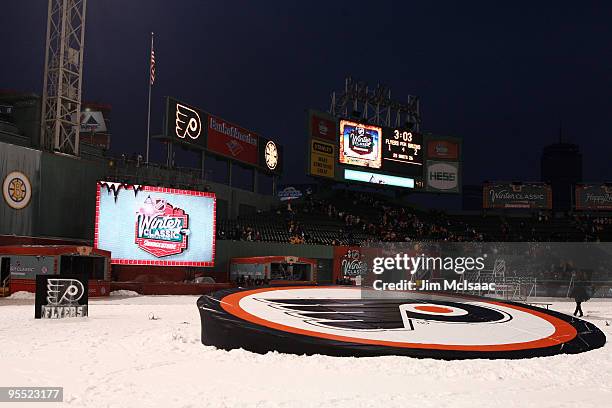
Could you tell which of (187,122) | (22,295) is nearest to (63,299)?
(22,295)

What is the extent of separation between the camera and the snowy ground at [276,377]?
246 inches

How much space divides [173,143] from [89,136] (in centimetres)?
3225

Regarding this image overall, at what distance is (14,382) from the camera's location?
698 cm

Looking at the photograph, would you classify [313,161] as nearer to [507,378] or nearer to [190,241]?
[190,241]

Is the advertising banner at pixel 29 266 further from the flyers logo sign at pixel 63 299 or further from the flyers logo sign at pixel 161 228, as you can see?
the flyers logo sign at pixel 63 299

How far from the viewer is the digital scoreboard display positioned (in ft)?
160

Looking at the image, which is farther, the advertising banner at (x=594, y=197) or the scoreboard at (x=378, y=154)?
the advertising banner at (x=594, y=197)

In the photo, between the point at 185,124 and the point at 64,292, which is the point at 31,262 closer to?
the point at 64,292

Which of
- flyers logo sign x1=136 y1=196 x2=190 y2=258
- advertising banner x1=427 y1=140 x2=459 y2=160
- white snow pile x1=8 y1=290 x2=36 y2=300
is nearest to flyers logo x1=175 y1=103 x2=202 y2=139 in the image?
flyers logo sign x1=136 y1=196 x2=190 y2=258

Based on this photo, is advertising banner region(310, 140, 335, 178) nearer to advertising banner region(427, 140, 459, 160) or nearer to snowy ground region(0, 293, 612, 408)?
advertising banner region(427, 140, 459, 160)

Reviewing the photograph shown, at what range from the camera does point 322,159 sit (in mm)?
45375

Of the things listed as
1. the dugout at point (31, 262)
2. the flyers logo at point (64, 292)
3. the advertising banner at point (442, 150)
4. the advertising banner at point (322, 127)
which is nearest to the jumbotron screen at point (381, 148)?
the advertising banner at point (322, 127)

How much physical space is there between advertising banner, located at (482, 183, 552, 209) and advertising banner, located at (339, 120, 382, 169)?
567 inches

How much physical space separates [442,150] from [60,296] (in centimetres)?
4179
